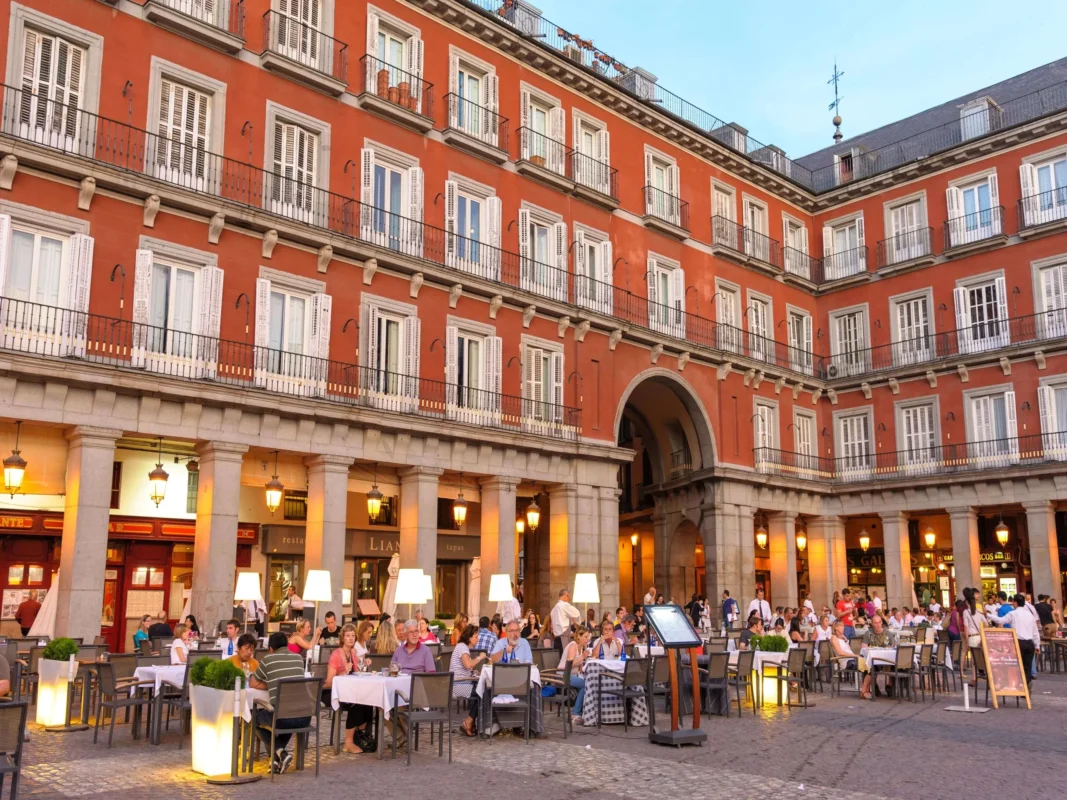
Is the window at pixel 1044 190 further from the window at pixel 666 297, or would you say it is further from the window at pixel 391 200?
the window at pixel 391 200

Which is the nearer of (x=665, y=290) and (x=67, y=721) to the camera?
(x=67, y=721)

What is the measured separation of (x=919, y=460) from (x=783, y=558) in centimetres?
579

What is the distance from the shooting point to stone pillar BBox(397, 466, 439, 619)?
21719 mm

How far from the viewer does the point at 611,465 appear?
26.4 metres

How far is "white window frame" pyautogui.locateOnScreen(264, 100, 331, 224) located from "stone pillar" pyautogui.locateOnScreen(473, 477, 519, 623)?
7760mm

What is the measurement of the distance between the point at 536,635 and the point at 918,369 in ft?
65.7

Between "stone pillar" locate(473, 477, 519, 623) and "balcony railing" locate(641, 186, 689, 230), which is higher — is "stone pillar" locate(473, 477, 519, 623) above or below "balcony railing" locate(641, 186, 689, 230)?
below

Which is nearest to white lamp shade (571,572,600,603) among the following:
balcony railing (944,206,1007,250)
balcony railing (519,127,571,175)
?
balcony railing (519,127,571,175)

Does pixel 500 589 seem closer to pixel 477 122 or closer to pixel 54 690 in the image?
pixel 54 690

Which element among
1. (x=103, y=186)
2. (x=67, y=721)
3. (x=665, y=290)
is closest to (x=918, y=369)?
(x=665, y=290)

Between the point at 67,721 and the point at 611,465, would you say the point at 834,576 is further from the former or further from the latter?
the point at 67,721

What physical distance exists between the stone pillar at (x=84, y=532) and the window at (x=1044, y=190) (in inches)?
1101

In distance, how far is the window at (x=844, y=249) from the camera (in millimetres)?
35438

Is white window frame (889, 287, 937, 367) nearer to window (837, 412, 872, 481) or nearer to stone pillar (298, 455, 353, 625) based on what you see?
window (837, 412, 872, 481)
